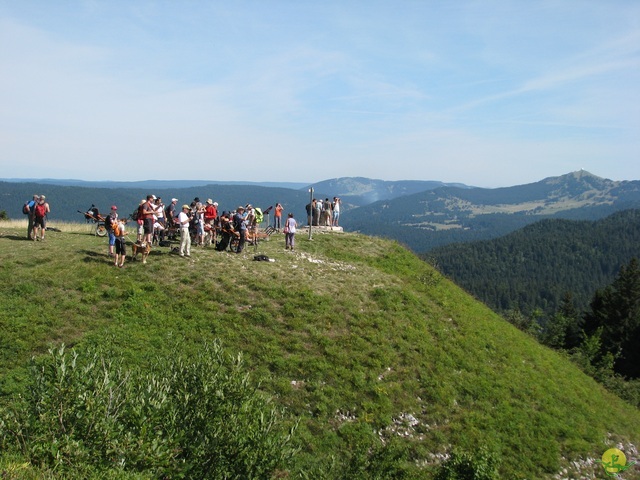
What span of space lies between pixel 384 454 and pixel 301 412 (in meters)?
3.45

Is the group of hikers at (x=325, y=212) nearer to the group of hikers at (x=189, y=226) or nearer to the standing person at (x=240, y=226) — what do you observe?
the group of hikers at (x=189, y=226)

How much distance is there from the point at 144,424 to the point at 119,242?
1385 centimetres

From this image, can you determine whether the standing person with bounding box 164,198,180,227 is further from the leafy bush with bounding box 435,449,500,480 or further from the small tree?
the small tree

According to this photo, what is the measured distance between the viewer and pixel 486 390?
744 inches

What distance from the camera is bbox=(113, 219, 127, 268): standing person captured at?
19817mm

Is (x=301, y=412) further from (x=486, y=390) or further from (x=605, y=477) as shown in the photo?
(x=605, y=477)

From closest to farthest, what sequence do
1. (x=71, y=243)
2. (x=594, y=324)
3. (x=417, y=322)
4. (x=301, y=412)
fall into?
(x=301, y=412) < (x=417, y=322) < (x=71, y=243) < (x=594, y=324)

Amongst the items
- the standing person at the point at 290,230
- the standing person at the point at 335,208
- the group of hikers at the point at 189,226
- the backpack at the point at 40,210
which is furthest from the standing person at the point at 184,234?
the standing person at the point at 335,208

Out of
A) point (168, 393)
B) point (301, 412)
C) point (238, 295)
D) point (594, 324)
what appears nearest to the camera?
point (168, 393)

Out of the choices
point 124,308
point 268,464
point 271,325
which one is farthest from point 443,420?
point 124,308

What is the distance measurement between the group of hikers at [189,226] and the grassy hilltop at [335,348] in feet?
3.11

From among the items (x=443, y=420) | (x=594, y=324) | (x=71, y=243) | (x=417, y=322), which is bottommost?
(x=594, y=324)

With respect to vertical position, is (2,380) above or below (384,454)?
above

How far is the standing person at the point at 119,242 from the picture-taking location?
1982 cm
